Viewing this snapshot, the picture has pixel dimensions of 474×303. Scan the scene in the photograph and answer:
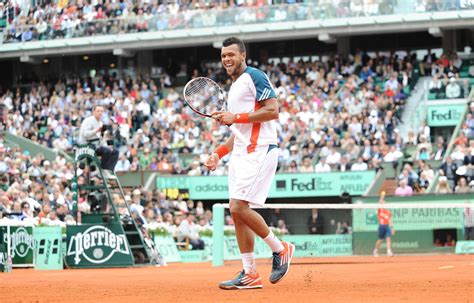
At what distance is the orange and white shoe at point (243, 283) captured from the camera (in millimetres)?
11031

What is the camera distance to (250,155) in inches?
430

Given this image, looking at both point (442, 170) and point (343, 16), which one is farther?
point (343, 16)

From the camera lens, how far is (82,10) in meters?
44.6

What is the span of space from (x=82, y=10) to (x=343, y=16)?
11.2m

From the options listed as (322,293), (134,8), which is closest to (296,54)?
(134,8)

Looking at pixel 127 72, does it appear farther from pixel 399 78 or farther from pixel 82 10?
pixel 399 78

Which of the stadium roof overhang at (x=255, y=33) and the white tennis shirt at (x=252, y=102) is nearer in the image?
the white tennis shirt at (x=252, y=102)

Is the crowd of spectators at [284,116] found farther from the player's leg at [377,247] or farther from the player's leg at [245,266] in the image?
the player's leg at [245,266]

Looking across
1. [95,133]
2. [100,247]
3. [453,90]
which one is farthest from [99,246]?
[453,90]

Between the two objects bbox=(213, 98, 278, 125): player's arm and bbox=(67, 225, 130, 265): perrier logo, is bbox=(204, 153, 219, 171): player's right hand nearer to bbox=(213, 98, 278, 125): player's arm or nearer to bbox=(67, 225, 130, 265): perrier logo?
bbox=(213, 98, 278, 125): player's arm

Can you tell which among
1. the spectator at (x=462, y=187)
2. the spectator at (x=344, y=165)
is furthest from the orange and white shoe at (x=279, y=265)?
the spectator at (x=344, y=165)

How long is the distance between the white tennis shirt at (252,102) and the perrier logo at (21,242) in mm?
12700

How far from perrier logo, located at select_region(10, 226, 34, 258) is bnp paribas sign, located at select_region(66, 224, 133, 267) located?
3.74ft

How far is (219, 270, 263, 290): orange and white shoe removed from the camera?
36.2 feet
